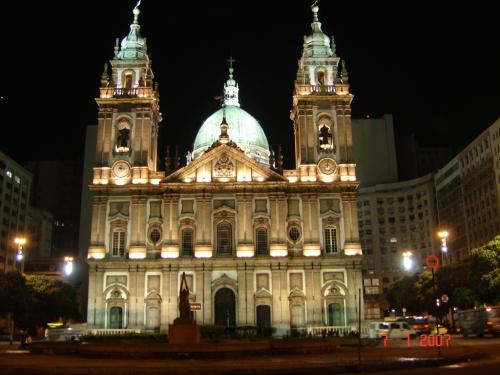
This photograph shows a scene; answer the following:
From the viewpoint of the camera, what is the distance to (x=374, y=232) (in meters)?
110

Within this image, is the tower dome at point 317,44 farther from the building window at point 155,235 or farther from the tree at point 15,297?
the tree at point 15,297

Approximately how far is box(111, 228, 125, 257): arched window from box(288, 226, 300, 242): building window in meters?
13.7

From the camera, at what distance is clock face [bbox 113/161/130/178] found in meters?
53.6

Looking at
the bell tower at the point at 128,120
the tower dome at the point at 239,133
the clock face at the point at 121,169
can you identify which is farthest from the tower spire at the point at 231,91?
the clock face at the point at 121,169

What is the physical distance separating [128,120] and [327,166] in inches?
701

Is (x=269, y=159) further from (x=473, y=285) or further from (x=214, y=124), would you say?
(x=473, y=285)

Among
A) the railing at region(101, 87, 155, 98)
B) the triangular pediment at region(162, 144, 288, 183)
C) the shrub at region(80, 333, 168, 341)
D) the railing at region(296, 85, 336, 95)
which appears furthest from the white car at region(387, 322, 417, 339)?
the railing at region(101, 87, 155, 98)

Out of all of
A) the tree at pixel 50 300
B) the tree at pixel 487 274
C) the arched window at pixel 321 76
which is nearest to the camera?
the tree at pixel 487 274

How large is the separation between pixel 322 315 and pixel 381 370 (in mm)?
30878

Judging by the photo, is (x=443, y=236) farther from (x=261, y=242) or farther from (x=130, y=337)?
(x=130, y=337)

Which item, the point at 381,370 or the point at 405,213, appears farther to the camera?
the point at 405,213

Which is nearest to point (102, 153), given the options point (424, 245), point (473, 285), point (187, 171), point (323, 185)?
point (187, 171)

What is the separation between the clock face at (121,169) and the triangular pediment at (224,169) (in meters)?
3.77

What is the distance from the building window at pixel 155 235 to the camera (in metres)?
51.8
